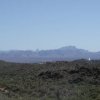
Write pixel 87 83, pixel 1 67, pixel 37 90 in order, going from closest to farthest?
pixel 37 90
pixel 87 83
pixel 1 67

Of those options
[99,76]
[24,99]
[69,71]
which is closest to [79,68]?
[69,71]

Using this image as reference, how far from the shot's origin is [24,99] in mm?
20172

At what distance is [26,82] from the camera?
3148cm

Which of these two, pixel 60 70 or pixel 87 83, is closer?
pixel 87 83

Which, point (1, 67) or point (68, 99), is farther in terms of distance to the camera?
point (1, 67)

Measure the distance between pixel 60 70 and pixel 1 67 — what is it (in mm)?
13416

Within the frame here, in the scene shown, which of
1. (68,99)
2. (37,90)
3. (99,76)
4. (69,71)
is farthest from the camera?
(69,71)

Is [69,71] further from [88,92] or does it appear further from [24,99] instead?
[24,99]

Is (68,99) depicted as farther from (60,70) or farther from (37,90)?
(60,70)

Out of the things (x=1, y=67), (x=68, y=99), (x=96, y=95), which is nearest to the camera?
(x=68, y=99)

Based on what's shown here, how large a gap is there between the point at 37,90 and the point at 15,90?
5.22ft

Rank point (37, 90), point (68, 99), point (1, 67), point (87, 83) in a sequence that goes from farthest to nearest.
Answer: point (1, 67)
point (87, 83)
point (37, 90)
point (68, 99)

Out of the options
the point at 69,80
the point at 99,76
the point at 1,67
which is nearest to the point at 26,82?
the point at 69,80

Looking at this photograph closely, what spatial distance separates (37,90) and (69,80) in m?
6.77
